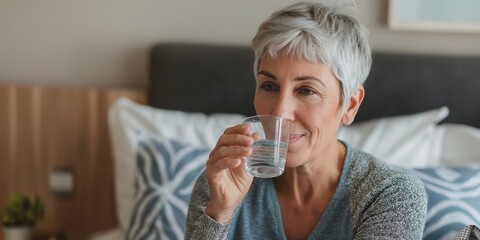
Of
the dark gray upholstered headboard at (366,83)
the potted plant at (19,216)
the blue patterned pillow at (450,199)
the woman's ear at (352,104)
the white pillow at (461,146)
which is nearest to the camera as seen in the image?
the woman's ear at (352,104)

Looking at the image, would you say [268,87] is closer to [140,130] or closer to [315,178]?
[315,178]

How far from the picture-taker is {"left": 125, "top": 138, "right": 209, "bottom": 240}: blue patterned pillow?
1.98 m

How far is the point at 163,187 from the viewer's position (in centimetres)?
202

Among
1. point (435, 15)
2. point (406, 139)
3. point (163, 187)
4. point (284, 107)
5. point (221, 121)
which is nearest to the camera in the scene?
point (284, 107)

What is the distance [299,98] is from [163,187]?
2.28 ft

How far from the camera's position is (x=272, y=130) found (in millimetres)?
1330

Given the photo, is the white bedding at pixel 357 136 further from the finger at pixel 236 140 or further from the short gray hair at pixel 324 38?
the finger at pixel 236 140

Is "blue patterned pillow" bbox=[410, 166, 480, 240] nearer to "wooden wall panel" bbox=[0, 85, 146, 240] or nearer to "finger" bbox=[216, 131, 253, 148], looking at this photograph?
"finger" bbox=[216, 131, 253, 148]

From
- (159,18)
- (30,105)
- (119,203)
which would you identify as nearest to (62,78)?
(30,105)

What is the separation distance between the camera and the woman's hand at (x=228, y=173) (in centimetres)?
133

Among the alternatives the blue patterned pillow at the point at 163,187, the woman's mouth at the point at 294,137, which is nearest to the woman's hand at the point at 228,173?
the woman's mouth at the point at 294,137

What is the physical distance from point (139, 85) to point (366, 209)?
1.27 meters

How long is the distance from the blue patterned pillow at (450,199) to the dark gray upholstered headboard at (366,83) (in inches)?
15.1

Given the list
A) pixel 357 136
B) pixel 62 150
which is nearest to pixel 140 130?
pixel 62 150
